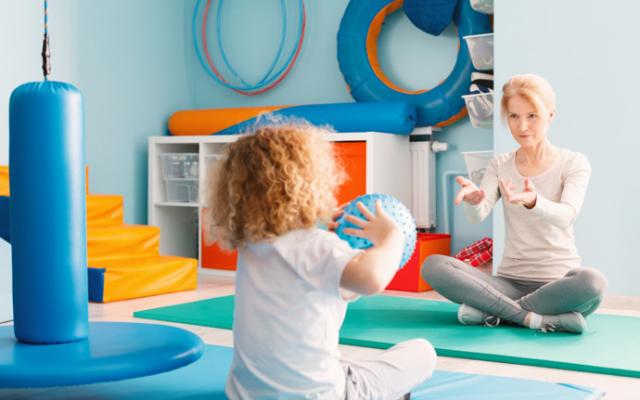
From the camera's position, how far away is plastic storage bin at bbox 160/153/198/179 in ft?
15.2

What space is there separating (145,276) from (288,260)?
2.26 m

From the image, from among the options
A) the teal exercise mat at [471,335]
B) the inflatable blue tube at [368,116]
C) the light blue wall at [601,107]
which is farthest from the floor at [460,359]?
the inflatable blue tube at [368,116]

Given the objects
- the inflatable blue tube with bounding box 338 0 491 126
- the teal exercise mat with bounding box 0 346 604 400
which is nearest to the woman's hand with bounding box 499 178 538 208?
the teal exercise mat with bounding box 0 346 604 400

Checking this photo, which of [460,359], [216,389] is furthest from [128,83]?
[216,389]

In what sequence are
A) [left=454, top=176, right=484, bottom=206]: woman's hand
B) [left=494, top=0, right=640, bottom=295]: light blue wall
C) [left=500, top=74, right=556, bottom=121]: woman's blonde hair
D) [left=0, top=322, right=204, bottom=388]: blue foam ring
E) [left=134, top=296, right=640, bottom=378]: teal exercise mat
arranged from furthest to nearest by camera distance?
[left=494, top=0, right=640, bottom=295]: light blue wall → [left=500, top=74, right=556, bottom=121]: woman's blonde hair → [left=454, top=176, right=484, bottom=206]: woman's hand → [left=134, top=296, right=640, bottom=378]: teal exercise mat → [left=0, top=322, right=204, bottom=388]: blue foam ring

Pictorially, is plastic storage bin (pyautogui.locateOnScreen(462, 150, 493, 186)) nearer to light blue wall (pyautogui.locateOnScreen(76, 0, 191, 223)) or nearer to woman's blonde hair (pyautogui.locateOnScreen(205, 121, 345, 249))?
light blue wall (pyautogui.locateOnScreen(76, 0, 191, 223))

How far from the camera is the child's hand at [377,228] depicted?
1512 mm

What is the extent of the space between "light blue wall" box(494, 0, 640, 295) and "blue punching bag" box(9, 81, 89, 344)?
7.05ft

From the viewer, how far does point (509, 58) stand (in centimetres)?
352

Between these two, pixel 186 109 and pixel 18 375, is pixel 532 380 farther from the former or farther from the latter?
pixel 186 109

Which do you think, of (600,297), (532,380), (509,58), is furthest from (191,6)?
(532,380)

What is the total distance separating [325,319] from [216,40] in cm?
379

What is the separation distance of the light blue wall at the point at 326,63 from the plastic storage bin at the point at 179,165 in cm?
51

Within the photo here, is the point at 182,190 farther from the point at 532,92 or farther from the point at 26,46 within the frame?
the point at 532,92
